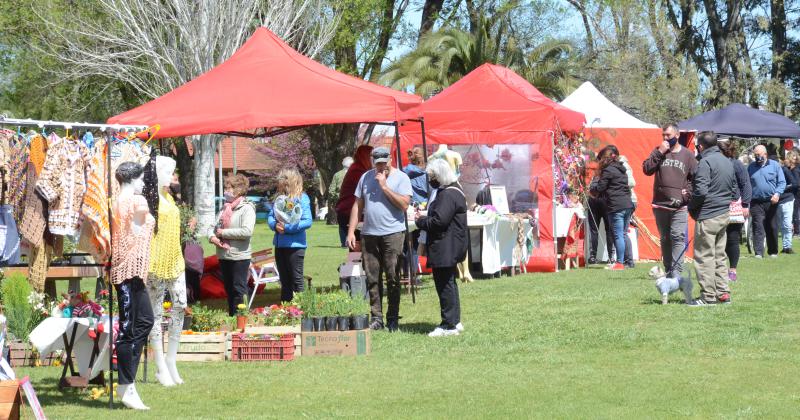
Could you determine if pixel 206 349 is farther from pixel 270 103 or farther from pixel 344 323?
pixel 270 103

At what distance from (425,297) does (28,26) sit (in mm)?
26952

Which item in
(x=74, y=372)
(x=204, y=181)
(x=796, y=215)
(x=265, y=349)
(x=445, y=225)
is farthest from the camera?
(x=204, y=181)

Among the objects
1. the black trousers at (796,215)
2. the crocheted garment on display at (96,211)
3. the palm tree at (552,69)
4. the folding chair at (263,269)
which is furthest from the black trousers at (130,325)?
the palm tree at (552,69)

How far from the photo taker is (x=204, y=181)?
102 feet

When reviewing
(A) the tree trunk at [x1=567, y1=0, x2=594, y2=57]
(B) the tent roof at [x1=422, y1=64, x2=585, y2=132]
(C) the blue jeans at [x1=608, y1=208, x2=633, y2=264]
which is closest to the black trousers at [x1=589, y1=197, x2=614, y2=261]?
(C) the blue jeans at [x1=608, y1=208, x2=633, y2=264]

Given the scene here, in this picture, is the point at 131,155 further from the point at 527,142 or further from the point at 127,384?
the point at 527,142

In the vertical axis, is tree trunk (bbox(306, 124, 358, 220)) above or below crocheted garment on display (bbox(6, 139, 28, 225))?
above

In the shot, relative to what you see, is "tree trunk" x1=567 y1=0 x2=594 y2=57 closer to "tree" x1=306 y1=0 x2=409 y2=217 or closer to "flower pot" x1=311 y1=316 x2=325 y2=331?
"tree" x1=306 y1=0 x2=409 y2=217

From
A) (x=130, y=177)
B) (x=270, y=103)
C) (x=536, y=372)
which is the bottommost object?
(x=536, y=372)

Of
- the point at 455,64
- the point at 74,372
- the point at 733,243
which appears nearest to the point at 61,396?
the point at 74,372

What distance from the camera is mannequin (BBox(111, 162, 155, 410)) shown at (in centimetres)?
736

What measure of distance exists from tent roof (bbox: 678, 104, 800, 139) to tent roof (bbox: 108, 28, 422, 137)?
11.5 metres

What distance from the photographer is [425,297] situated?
45.2 feet

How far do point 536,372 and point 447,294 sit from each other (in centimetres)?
189
